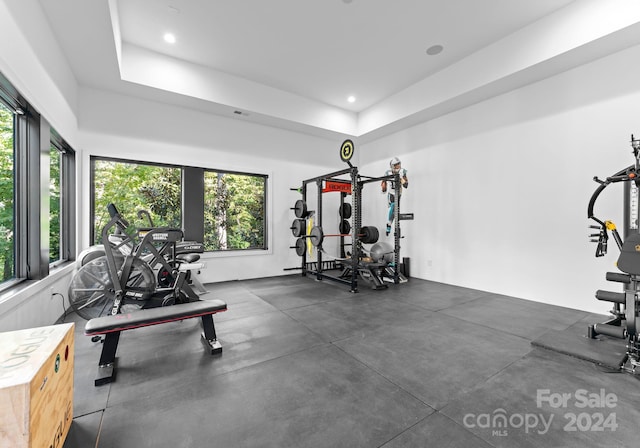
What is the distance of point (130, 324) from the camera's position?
2334 mm

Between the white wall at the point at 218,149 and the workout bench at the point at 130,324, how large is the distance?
3003 mm

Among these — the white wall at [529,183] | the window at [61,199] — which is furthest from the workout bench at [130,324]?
the white wall at [529,183]

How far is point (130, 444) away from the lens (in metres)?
1.56

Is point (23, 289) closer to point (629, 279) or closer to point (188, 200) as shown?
point (188, 200)

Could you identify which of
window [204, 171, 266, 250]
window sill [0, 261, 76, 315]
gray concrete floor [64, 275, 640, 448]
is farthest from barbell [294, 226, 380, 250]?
window sill [0, 261, 76, 315]

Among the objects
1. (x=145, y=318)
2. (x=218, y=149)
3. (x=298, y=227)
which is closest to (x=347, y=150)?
(x=298, y=227)

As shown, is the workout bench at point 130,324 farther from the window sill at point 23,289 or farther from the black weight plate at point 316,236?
the black weight plate at point 316,236

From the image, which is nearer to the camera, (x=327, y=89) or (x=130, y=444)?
(x=130, y=444)

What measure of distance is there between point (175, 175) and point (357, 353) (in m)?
4.67

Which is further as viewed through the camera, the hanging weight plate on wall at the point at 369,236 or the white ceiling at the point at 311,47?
the hanging weight plate on wall at the point at 369,236

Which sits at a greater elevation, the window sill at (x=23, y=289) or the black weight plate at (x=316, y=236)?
the black weight plate at (x=316, y=236)

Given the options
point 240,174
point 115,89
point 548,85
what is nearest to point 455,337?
→ point 548,85

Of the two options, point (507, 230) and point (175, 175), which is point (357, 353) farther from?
point (175, 175)

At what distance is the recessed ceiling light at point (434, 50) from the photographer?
4486mm
